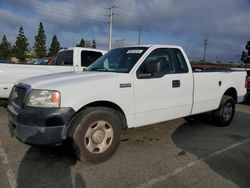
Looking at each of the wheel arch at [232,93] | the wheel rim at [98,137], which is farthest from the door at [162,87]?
the wheel arch at [232,93]

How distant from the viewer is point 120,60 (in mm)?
4953

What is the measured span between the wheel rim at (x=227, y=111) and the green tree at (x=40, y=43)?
59.3 m

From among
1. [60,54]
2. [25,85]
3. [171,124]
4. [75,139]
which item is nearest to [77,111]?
[75,139]

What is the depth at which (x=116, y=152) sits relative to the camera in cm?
456

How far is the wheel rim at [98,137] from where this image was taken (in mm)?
3938

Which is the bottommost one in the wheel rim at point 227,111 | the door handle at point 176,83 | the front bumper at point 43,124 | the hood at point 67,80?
the wheel rim at point 227,111

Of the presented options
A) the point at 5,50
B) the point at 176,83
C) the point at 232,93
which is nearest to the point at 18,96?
the point at 176,83

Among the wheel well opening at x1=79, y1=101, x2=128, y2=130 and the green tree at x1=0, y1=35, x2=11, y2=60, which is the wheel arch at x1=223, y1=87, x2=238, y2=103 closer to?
the wheel well opening at x1=79, y1=101, x2=128, y2=130

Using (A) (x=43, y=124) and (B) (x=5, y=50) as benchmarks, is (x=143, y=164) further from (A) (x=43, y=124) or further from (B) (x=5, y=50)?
(B) (x=5, y=50)

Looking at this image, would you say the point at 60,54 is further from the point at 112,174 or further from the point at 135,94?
the point at 112,174

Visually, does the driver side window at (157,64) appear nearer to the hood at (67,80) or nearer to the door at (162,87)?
the door at (162,87)

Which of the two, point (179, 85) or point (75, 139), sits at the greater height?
point (179, 85)

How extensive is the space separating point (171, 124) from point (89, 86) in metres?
3.50

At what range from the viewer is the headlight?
11.8ft
